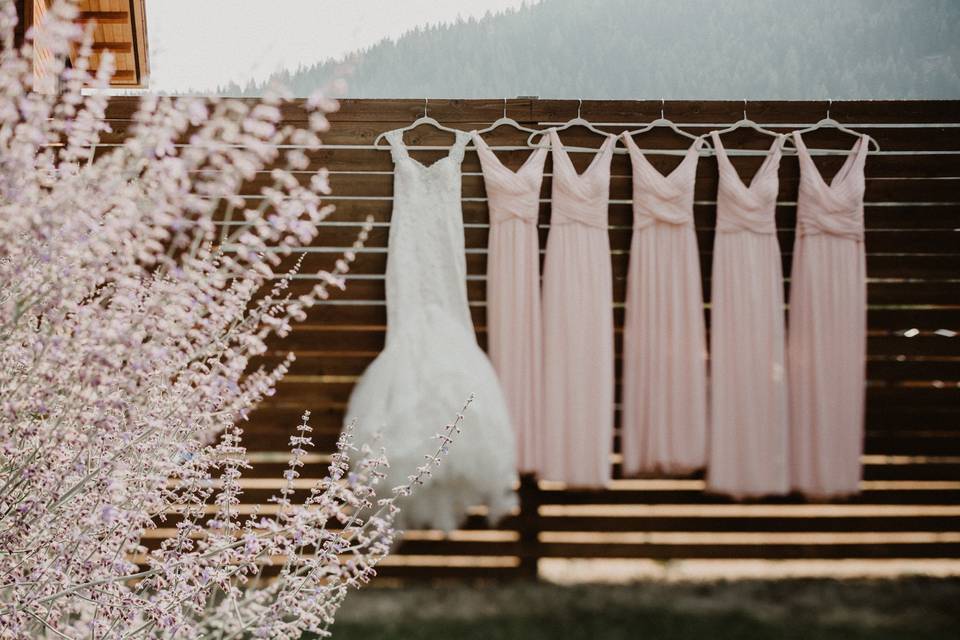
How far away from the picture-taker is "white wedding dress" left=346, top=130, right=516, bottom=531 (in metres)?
2.43

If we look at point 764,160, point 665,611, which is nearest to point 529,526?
point 665,611

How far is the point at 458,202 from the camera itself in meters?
2.76

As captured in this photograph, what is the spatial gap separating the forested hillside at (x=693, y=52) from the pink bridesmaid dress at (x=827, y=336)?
632 millimetres

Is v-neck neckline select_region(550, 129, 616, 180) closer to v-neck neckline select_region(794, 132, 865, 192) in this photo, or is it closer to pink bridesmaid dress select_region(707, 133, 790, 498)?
pink bridesmaid dress select_region(707, 133, 790, 498)

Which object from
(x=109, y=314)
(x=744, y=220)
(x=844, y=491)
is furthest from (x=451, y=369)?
(x=109, y=314)

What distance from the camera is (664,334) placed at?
274cm

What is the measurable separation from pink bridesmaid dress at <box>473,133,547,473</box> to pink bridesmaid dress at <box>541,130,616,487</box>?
0.05 meters

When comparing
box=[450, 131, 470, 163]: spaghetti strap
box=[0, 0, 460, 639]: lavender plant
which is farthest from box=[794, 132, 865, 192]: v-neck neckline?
box=[0, 0, 460, 639]: lavender plant

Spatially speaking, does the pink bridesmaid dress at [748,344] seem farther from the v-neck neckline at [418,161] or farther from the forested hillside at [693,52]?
the v-neck neckline at [418,161]

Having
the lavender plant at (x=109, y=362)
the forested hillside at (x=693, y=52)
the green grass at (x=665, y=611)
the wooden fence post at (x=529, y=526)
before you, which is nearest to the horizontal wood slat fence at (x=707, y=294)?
the wooden fence post at (x=529, y=526)

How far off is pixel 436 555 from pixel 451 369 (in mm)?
889

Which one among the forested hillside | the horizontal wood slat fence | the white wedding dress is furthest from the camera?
the forested hillside

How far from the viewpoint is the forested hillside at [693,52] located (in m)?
3.12

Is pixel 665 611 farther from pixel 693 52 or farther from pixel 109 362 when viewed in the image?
pixel 109 362
